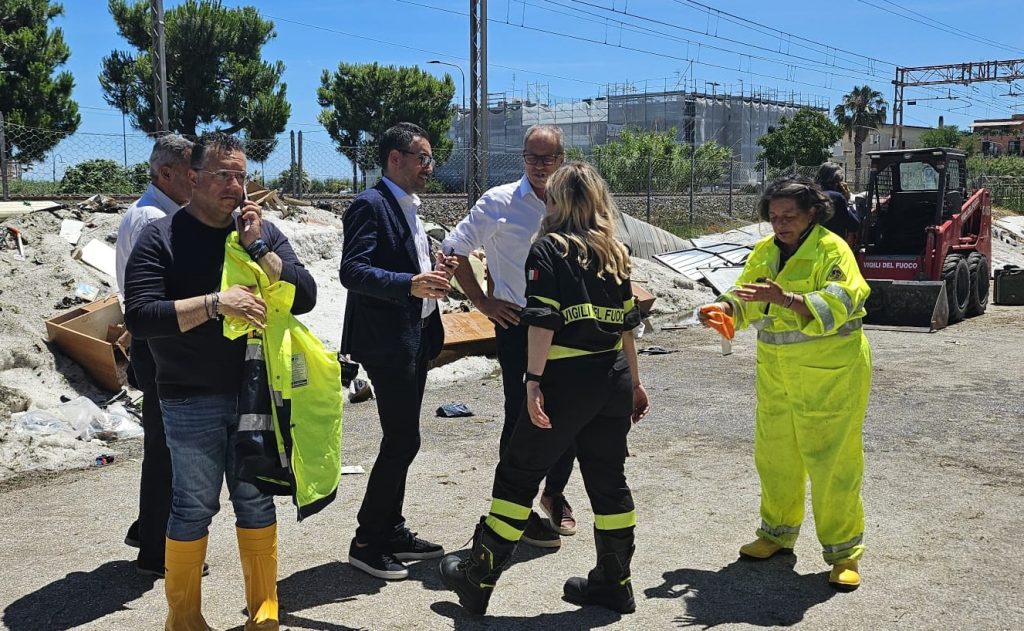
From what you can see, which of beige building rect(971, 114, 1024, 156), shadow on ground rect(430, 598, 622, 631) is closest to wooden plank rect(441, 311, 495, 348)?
shadow on ground rect(430, 598, 622, 631)

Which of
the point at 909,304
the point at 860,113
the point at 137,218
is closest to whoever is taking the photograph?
the point at 137,218

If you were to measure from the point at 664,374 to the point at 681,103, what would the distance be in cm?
7215

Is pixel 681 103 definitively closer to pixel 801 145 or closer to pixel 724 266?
pixel 801 145

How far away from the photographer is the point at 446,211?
1909 cm

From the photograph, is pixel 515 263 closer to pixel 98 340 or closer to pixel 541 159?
pixel 541 159

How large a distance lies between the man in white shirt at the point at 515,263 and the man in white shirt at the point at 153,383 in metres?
1.36

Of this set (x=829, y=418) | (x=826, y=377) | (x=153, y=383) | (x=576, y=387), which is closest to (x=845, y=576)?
(x=829, y=418)

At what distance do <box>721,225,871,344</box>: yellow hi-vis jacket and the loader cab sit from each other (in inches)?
407

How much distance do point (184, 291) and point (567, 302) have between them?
1423mm

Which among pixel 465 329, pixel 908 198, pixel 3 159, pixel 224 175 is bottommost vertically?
pixel 465 329

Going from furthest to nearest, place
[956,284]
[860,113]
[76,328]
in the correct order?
1. [860,113]
2. [956,284]
3. [76,328]

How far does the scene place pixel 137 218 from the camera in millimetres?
4238

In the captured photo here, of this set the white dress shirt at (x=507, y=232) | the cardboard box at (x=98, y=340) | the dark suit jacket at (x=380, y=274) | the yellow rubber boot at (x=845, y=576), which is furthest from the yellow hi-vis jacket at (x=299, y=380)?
the cardboard box at (x=98, y=340)

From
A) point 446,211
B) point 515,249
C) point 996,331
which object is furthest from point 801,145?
point 515,249
